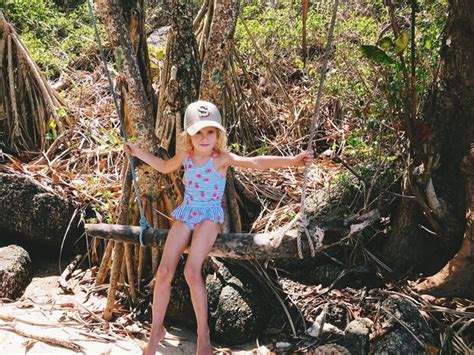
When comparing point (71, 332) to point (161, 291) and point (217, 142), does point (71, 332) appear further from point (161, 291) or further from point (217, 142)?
point (217, 142)

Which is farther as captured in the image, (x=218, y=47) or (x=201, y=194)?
(x=218, y=47)

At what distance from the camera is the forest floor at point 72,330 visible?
3.19m

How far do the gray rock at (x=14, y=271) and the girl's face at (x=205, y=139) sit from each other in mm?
1917

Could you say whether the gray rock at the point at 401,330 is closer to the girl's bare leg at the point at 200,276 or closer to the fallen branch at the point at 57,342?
the girl's bare leg at the point at 200,276

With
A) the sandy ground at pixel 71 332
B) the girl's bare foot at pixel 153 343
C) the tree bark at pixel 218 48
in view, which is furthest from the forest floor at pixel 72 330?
the tree bark at pixel 218 48

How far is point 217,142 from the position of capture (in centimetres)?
288

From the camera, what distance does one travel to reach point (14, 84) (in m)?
5.03

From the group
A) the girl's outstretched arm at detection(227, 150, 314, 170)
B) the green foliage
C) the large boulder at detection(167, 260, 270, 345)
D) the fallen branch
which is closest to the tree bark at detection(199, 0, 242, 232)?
the girl's outstretched arm at detection(227, 150, 314, 170)

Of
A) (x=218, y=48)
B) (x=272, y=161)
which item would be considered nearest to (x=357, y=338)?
(x=272, y=161)

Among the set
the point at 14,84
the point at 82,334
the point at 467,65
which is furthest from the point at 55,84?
→ the point at 467,65

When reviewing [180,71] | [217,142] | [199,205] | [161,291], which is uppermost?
[180,71]

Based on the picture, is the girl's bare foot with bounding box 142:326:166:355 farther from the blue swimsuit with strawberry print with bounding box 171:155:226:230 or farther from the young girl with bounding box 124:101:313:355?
the blue swimsuit with strawberry print with bounding box 171:155:226:230

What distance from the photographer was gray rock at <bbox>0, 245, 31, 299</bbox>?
387 cm

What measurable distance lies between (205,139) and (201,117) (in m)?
0.11
